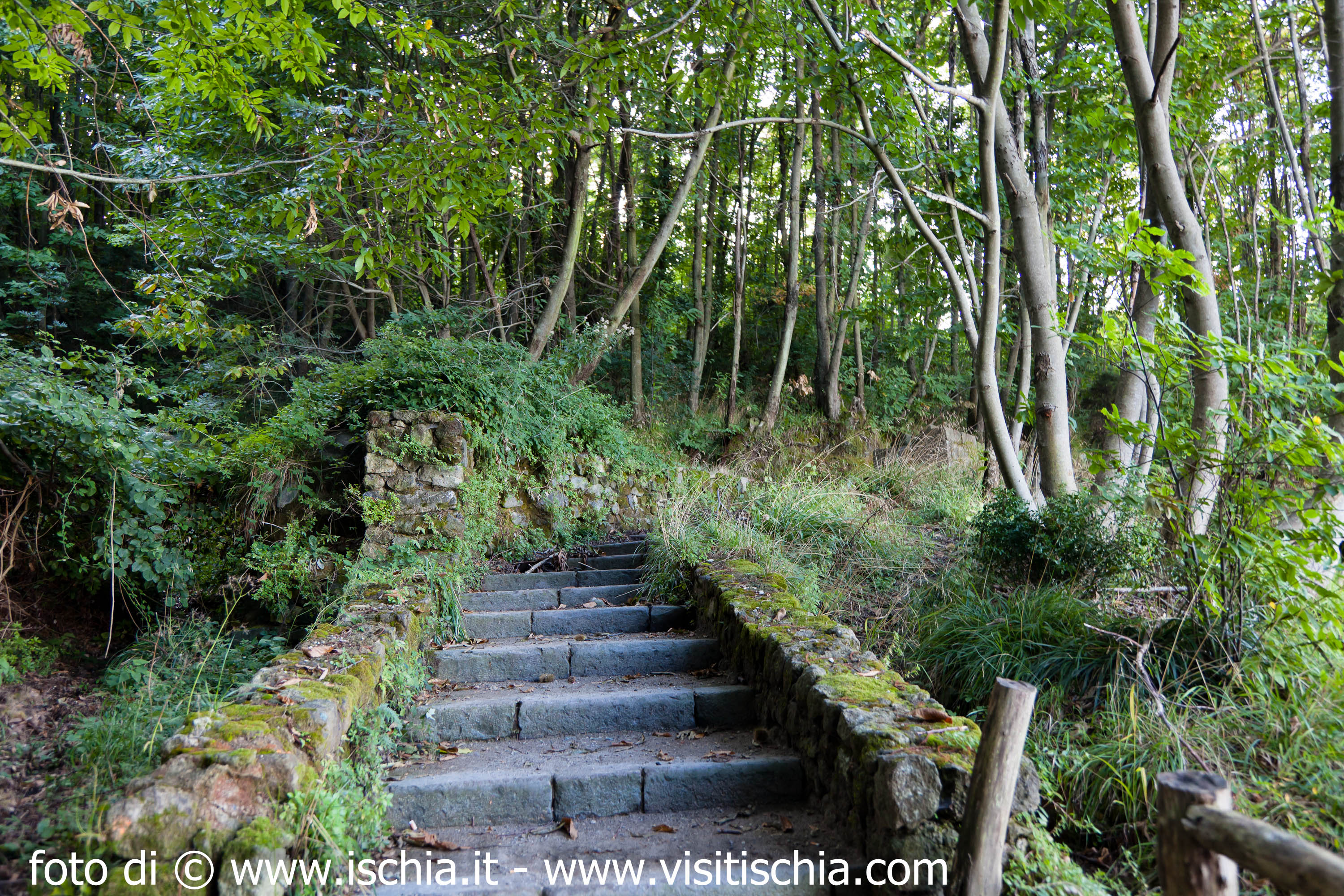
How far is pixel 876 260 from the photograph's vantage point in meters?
14.4

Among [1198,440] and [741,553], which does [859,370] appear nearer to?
[741,553]

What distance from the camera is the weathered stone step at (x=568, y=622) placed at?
5.11 metres

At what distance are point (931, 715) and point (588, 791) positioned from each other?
1447 mm

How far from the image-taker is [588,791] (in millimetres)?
3154

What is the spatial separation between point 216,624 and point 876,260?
41.0 ft

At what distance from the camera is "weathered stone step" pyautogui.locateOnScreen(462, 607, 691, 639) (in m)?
5.11

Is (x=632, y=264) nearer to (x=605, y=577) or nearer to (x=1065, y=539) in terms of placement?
(x=605, y=577)

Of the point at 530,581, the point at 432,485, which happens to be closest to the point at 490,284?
the point at 432,485

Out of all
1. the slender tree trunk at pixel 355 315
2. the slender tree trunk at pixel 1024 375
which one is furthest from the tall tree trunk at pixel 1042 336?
the slender tree trunk at pixel 355 315

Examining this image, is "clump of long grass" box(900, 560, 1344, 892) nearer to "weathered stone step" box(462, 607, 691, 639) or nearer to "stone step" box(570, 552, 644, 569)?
"weathered stone step" box(462, 607, 691, 639)

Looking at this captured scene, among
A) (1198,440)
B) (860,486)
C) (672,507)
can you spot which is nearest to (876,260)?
(860,486)

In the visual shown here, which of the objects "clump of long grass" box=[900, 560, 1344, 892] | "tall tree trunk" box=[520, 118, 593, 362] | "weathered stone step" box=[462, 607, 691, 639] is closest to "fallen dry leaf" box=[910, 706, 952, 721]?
"clump of long grass" box=[900, 560, 1344, 892]

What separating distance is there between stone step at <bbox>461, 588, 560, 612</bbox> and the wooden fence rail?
172 inches

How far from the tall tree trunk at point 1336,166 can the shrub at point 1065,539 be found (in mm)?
1134
